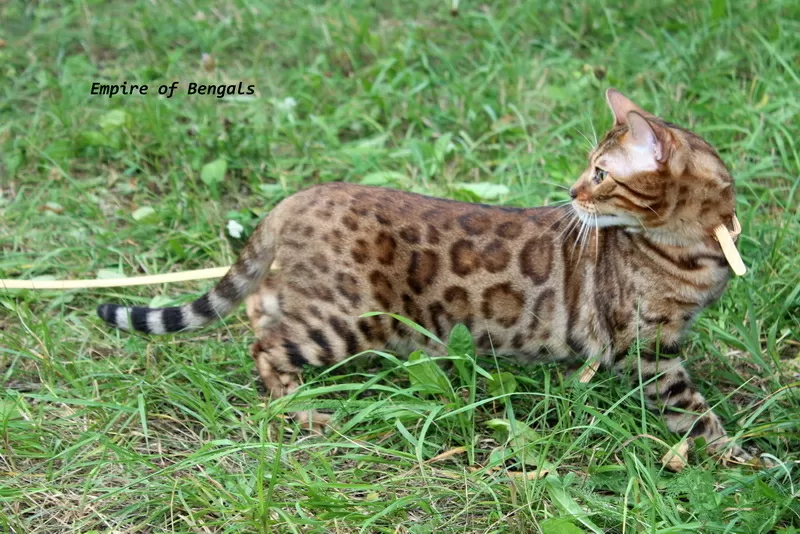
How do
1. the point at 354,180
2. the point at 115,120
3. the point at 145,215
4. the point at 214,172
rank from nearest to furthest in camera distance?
the point at 145,215
the point at 214,172
the point at 354,180
the point at 115,120

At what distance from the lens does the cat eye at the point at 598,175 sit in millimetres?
3668

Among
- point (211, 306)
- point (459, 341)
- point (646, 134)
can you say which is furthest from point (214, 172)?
point (646, 134)

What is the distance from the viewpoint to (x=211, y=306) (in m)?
4.15

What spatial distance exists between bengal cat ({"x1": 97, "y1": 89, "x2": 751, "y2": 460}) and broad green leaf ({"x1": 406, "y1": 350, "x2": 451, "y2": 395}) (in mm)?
322

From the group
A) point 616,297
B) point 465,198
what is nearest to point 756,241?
point 616,297

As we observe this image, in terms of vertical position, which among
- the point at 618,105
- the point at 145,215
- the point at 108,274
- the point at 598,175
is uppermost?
the point at 618,105

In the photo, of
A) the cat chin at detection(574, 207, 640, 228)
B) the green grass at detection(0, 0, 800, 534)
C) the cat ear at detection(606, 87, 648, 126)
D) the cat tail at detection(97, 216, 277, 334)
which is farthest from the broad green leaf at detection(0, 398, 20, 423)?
the cat ear at detection(606, 87, 648, 126)

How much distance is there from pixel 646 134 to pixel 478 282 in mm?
965

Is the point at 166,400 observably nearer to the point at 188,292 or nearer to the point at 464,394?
the point at 188,292

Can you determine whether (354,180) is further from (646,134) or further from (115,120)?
(646,134)

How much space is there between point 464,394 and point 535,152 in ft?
6.48

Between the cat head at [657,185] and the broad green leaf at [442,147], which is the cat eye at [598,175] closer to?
the cat head at [657,185]

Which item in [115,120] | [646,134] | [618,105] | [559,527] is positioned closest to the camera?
[559,527]

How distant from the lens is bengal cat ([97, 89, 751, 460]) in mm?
3725
